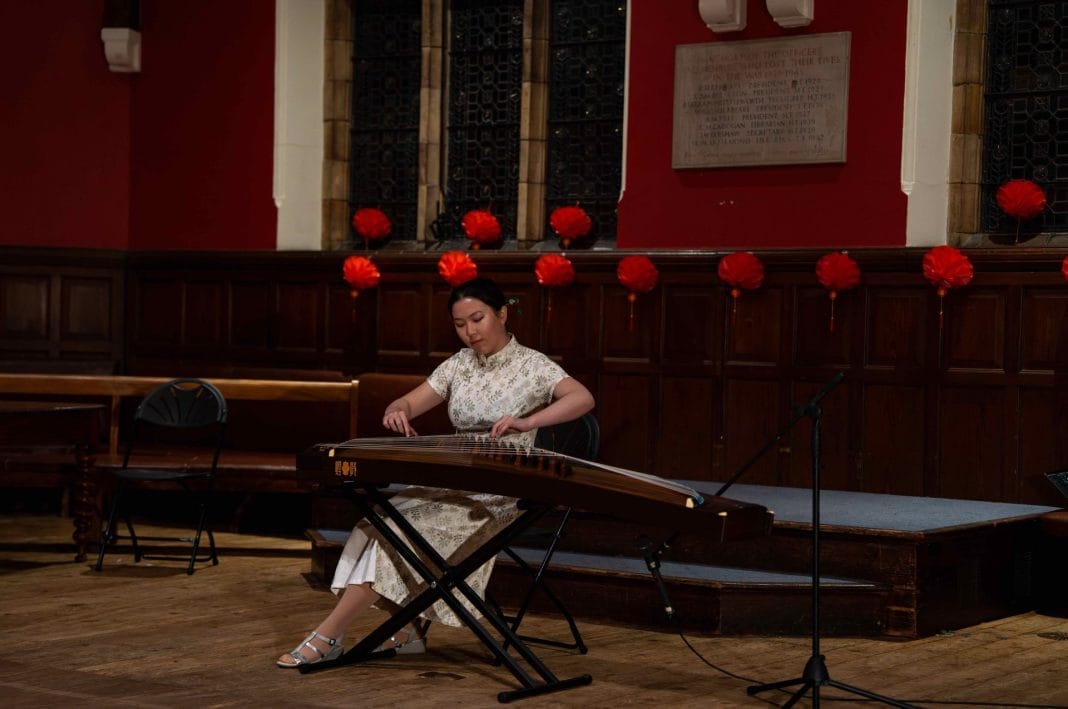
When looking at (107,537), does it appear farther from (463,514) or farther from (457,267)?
(463,514)

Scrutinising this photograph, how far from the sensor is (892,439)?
735 centimetres

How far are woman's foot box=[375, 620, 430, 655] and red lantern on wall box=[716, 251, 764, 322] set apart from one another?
2975 millimetres

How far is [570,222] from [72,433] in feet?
9.44

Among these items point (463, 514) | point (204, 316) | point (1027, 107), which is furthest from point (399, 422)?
point (204, 316)

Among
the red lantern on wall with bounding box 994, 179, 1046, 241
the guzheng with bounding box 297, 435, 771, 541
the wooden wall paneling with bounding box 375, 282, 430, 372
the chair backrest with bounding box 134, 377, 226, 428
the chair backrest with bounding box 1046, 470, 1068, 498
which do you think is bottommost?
the chair backrest with bounding box 1046, 470, 1068, 498

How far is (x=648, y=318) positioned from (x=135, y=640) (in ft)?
11.7

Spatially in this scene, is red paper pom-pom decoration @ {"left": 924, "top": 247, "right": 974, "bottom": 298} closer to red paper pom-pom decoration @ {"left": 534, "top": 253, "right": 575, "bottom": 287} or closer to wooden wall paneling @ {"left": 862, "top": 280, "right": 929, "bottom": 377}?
wooden wall paneling @ {"left": 862, "top": 280, "right": 929, "bottom": 377}

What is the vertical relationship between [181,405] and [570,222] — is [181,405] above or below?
below

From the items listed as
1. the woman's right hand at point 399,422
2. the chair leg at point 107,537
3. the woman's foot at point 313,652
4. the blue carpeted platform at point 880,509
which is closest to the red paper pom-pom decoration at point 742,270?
the blue carpeted platform at point 880,509

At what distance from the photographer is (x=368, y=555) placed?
4.88 m

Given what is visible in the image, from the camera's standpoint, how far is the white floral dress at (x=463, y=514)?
489 centimetres

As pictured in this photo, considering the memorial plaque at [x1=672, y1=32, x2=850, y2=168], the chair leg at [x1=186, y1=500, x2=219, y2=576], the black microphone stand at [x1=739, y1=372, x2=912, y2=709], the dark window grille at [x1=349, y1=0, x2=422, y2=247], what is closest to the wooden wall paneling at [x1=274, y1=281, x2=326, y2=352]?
the dark window grille at [x1=349, y1=0, x2=422, y2=247]

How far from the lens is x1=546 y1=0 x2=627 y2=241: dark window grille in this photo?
8.62m

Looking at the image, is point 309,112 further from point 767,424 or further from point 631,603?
point 631,603
